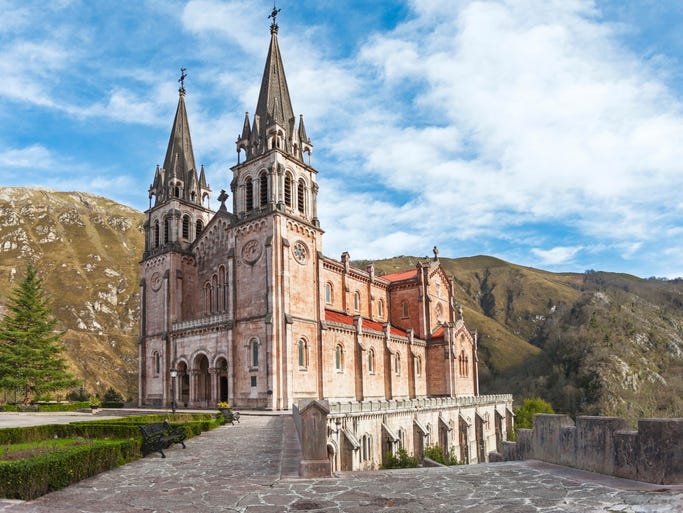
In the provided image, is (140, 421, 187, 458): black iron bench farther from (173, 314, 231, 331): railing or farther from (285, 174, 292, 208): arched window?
(285, 174, 292, 208): arched window

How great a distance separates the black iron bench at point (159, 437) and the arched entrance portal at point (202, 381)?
2516cm

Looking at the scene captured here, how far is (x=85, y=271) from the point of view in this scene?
447 ft


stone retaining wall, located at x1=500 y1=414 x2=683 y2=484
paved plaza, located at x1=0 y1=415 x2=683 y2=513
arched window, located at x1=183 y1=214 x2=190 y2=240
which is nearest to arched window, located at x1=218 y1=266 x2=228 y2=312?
arched window, located at x1=183 y1=214 x2=190 y2=240

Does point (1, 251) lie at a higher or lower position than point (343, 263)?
higher

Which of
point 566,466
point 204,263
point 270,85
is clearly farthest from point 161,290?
point 566,466

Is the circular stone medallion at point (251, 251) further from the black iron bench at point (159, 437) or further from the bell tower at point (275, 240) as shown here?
the black iron bench at point (159, 437)

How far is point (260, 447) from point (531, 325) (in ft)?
515

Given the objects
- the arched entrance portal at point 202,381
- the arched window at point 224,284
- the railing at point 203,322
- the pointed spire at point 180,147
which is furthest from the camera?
the pointed spire at point 180,147

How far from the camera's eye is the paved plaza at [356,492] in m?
8.41

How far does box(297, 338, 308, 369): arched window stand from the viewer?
39.1 meters

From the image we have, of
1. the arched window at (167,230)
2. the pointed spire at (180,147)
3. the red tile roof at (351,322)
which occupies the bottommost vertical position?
the red tile roof at (351,322)

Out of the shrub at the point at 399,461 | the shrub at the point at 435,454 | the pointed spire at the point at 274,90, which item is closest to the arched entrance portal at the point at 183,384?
the shrub at the point at 399,461

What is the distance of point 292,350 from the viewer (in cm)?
3803

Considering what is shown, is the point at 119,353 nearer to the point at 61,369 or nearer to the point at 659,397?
the point at 61,369
